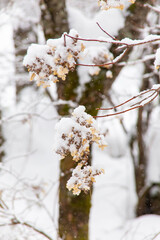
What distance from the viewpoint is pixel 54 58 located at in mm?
1274

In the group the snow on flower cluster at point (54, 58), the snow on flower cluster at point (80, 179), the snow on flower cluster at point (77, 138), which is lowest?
the snow on flower cluster at point (80, 179)

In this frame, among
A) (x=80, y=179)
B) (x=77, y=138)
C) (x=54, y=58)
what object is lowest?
(x=80, y=179)

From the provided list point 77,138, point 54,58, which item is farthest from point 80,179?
point 54,58

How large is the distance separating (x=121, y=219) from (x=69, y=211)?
11.7ft

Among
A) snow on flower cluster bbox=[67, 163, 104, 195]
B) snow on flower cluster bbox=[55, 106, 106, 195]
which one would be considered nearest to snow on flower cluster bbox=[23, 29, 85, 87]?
snow on flower cluster bbox=[55, 106, 106, 195]

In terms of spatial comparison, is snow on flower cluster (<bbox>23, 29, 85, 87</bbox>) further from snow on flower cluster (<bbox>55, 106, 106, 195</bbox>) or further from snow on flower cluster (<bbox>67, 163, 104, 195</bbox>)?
snow on flower cluster (<bbox>67, 163, 104, 195</bbox>)

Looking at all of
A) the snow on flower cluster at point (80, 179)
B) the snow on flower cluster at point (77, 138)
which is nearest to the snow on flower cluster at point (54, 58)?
the snow on flower cluster at point (77, 138)

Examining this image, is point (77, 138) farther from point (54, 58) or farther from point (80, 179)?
point (54, 58)

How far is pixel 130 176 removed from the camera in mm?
6863

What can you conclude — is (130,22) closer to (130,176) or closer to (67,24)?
(67,24)

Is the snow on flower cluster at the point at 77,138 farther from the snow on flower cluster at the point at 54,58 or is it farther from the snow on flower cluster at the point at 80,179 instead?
the snow on flower cluster at the point at 54,58

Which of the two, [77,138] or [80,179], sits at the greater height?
[77,138]

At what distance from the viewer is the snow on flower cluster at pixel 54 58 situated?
1.28m

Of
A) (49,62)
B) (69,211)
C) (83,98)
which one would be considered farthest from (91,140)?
(69,211)
